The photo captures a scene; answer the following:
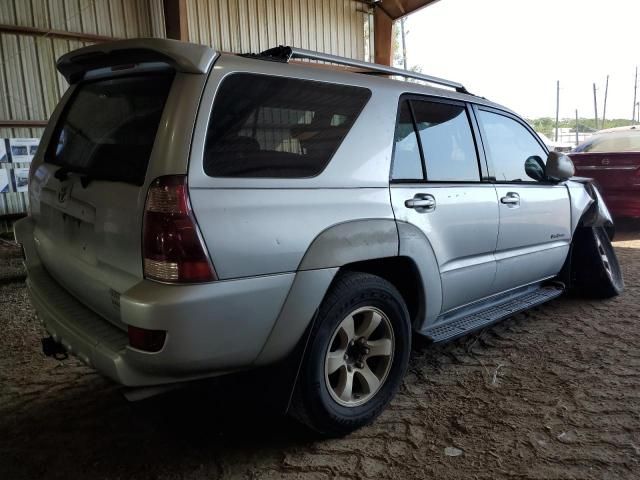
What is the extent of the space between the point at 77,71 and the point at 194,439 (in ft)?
6.53

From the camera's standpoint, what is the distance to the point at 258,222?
6.50 ft

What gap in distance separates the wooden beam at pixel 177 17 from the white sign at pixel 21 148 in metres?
2.54

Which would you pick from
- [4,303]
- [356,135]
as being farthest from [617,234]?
[4,303]

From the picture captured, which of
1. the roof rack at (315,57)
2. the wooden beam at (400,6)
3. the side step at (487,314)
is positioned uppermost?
the wooden beam at (400,6)

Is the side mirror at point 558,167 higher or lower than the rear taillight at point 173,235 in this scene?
higher

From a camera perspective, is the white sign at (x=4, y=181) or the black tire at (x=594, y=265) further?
the white sign at (x=4, y=181)

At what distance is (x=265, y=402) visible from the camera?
2180 mm

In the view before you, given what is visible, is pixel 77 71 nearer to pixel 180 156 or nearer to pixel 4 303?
pixel 180 156

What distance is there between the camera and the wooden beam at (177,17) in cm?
707

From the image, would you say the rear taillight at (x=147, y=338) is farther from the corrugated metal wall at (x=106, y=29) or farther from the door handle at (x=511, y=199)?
the corrugated metal wall at (x=106, y=29)

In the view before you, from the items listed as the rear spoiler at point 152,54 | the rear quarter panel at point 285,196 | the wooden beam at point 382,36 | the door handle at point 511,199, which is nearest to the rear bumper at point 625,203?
the wooden beam at point 382,36

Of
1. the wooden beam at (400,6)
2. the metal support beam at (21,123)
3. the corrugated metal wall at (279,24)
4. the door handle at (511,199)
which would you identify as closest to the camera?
the door handle at (511,199)

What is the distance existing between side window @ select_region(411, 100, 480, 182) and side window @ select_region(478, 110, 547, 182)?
0.21 meters

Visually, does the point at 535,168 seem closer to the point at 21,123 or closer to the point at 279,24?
the point at 21,123
